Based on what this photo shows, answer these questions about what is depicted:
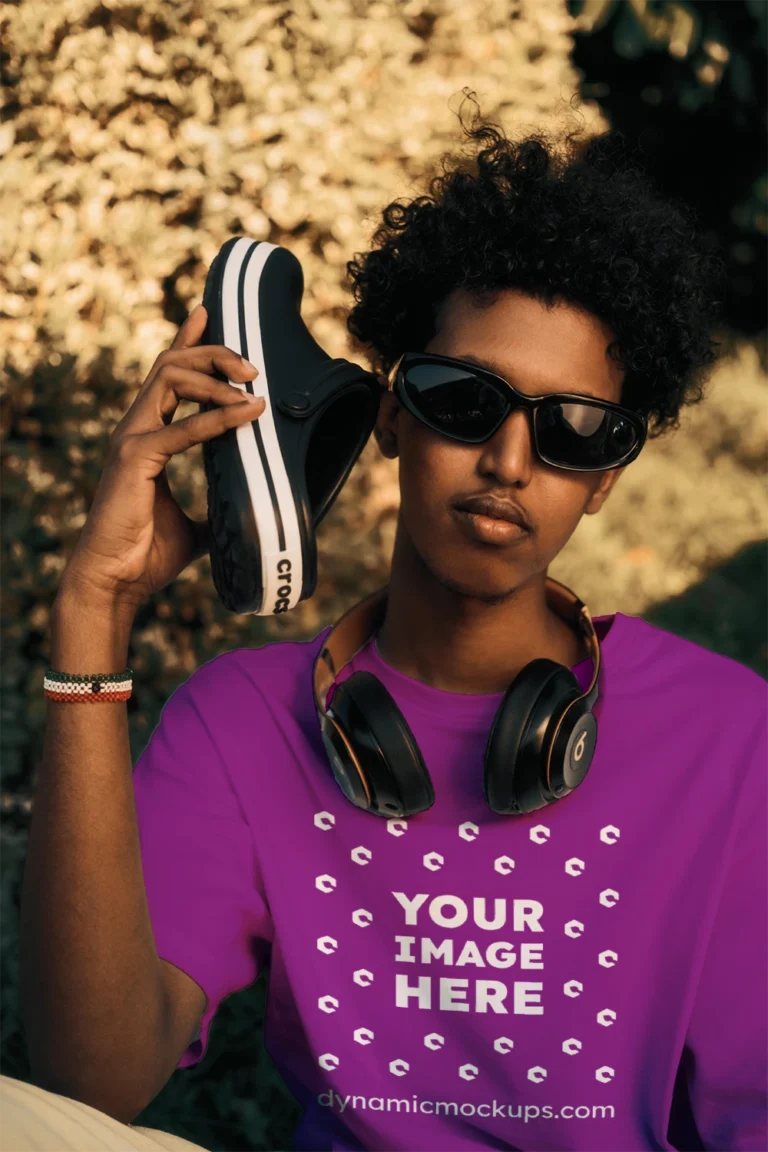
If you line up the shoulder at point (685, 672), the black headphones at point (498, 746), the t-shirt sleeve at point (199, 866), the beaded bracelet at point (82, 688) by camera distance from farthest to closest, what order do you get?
1. the shoulder at point (685, 672)
2. the t-shirt sleeve at point (199, 866)
3. the black headphones at point (498, 746)
4. the beaded bracelet at point (82, 688)

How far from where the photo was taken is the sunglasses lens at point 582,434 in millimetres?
2064

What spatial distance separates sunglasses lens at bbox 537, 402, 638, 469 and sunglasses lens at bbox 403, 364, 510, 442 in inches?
2.9

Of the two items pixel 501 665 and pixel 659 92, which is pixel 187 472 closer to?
pixel 501 665

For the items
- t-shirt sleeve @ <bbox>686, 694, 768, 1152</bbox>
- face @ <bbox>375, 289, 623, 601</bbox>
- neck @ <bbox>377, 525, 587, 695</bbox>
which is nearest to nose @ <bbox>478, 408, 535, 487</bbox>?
face @ <bbox>375, 289, 623, 601</bbox>

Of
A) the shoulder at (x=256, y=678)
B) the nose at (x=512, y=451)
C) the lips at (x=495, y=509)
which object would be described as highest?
the nose at (x=512, y=451)

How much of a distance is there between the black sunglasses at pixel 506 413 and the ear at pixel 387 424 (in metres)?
0.23

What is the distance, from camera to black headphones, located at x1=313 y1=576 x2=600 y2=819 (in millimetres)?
1946

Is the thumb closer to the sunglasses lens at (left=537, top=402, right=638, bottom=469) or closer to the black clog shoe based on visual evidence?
the black clog shoe

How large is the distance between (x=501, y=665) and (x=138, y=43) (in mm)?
2291

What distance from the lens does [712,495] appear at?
5.58 metres

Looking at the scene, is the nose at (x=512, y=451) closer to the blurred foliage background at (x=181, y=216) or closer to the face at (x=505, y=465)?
the face at (x=505, y=465)

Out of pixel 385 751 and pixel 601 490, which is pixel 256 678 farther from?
pixel 601 490

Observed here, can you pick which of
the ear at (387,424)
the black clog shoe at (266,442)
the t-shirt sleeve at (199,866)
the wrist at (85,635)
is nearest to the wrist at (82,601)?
the wrist at (85,635)

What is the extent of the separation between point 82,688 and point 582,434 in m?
0.87
